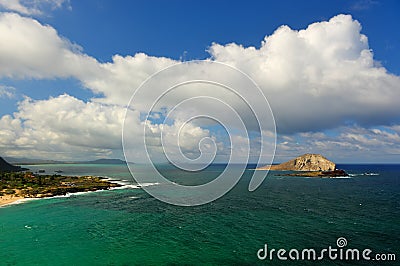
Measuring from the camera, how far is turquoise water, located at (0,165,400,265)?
43125 mm

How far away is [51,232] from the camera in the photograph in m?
56.0

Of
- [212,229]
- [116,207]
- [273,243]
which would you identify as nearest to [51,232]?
[116,207]

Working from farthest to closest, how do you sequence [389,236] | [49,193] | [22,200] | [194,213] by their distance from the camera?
[49,193]
[22,200]
[194,213]
[389,236]

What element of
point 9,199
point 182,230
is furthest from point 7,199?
point 182,230

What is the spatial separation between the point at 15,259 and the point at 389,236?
69801 mm

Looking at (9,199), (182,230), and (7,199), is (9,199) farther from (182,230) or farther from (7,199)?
(182,230)

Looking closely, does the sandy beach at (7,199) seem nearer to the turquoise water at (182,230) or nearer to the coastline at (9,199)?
the coastline at (9,199)

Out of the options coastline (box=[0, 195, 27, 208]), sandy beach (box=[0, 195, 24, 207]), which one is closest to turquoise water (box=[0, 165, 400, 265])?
coastline (box=[0, 195, 27, 208])

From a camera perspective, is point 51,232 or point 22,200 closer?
point 51,232

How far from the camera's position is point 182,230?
58.3 metres

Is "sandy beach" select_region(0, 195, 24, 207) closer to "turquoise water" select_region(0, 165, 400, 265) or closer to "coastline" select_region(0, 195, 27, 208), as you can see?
"coastline" select_region(0, 195, 27, 208)

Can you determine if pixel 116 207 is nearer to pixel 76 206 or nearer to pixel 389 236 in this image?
pixel 76 206

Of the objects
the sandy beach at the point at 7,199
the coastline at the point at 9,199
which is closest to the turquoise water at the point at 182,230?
the coastline at the point at 9,199

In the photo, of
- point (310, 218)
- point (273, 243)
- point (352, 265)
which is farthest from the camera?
point (310, 218)
